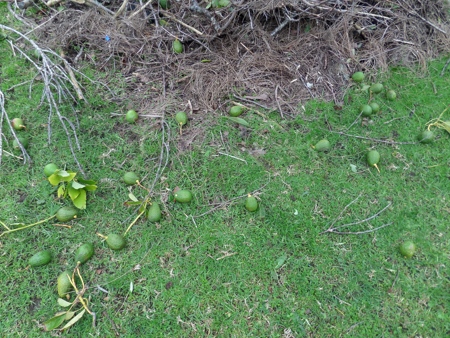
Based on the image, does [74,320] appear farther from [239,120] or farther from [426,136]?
[426,136]

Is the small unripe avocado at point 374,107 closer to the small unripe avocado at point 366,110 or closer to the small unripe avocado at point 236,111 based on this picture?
the small unripe avocado at point 366,110

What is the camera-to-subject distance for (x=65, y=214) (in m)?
2.49

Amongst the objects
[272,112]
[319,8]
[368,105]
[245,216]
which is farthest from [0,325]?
[319,8]

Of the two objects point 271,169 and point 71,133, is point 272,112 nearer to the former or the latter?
point 271,169

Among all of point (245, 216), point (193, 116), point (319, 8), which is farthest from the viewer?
point (319, 8)

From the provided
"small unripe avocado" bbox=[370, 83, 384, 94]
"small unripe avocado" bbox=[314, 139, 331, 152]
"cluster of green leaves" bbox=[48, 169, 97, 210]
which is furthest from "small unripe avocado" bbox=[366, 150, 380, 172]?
"cluster of green leaves" bbox=[48, 169, 97, 210]

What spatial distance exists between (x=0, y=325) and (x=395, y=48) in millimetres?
4382

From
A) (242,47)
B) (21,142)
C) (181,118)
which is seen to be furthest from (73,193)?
(242,47)

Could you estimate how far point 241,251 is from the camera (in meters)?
2.48

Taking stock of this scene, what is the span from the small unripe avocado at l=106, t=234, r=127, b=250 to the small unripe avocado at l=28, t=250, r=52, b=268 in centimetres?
42

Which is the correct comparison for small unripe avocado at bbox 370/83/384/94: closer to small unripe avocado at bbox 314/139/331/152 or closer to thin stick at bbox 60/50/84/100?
small unripe avocado at bbox 314/139/331/152

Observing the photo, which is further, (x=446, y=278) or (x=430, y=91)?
(x=430, y=91)

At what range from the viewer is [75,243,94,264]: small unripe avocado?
2336mm

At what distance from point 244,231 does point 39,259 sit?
4.85 ft
